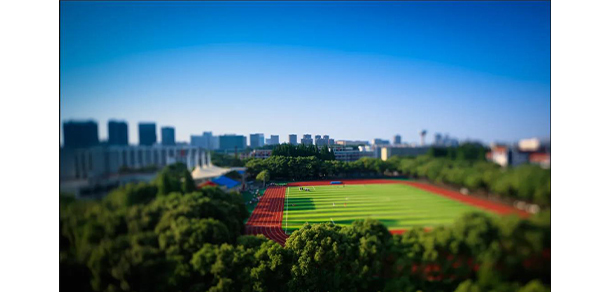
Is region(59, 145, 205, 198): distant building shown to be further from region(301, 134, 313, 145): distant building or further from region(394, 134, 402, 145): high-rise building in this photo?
region(394, 134, 402, 145): high-rise building

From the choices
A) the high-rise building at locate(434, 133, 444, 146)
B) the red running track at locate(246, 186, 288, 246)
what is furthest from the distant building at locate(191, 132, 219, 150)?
the high-rise building at locate(434, 133, 444, 146)

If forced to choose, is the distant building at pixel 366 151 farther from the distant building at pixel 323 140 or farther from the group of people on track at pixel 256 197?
the group of people on track at pixel 256 197

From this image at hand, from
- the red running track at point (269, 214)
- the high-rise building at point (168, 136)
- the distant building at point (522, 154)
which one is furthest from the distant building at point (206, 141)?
the distant building at point (522, 154)

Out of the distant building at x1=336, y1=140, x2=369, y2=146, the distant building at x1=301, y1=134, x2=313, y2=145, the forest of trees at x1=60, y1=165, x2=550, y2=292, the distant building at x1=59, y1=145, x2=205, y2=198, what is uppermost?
the distant building at x1=301, y1=134, x2=313, y2=145

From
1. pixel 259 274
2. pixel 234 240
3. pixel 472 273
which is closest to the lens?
pixel 472 273

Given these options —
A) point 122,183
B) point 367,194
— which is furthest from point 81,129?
point 367,194

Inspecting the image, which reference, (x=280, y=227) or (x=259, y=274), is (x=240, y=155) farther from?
(x=259, y=274)
